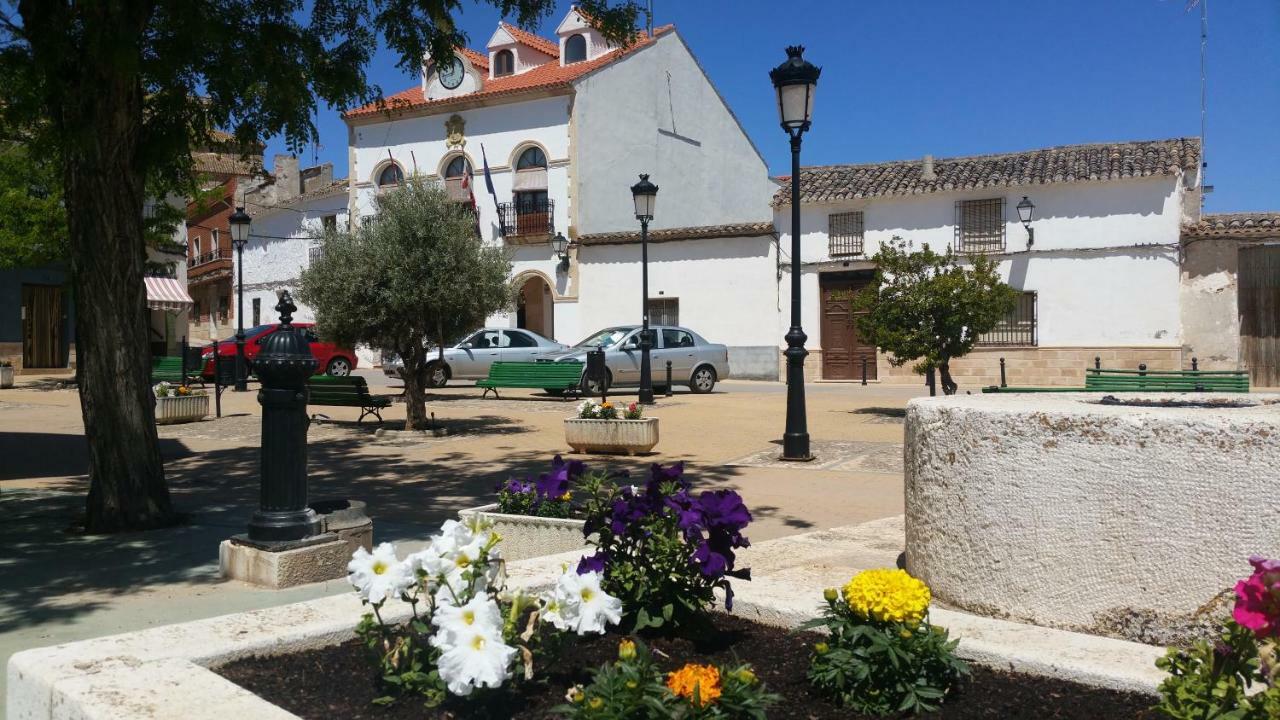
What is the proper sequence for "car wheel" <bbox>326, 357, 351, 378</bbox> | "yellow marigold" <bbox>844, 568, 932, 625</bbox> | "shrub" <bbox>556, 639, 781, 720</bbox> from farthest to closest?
"car wheel" <bbox>326, 357, 351, 378</bbox>
"yellow marigold" <bbox>844, 568, 932, 625</bbox>
"shrub" <bbox>556, 639, 781, 720</bbox>

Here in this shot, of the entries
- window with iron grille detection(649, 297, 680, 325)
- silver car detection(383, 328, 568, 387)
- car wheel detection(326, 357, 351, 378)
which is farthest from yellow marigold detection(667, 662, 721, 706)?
window with iron grille detection(649, 297, 680, 325)

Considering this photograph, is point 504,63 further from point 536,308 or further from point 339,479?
point 339,479

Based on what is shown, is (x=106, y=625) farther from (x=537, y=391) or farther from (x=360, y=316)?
(x=537, y=391)

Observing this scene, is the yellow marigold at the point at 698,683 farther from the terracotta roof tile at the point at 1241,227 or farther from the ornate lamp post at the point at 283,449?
the terracotta roof tile at the point at 1241,227

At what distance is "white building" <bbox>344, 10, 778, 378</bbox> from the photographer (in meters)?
28.3

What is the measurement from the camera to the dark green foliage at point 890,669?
2.69m

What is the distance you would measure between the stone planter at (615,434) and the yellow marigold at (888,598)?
26.2 ft

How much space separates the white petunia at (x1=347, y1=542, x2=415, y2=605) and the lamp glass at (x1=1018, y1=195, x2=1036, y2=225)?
80.4ft

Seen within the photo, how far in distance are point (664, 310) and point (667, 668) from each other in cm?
2634

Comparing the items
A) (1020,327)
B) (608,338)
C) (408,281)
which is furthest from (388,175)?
(408,281)

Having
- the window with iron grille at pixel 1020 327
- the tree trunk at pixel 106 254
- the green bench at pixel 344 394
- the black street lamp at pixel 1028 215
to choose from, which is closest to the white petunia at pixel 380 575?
the tree trunk at pixel 106 254

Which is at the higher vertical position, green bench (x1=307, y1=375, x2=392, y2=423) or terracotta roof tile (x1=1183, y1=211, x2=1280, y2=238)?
terracotta roof tile (x1=1183, y1=211, x2=1280, y2=238)

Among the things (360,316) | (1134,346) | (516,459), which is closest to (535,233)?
(1134,346)

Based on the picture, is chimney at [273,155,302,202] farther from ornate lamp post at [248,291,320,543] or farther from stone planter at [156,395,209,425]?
ornate lamp post at [248,291,320,543]
